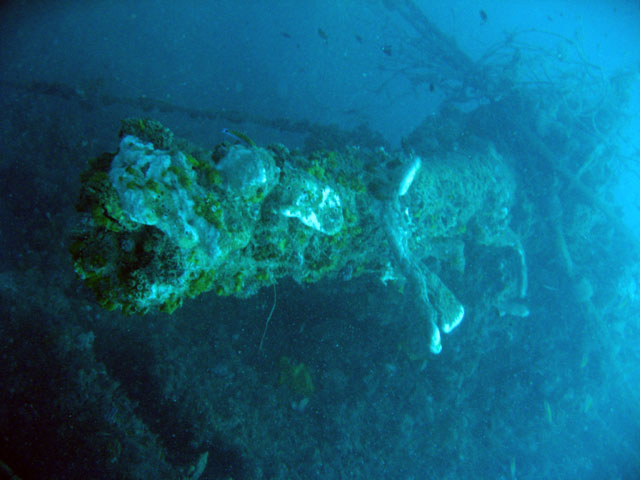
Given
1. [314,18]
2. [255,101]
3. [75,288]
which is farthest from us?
[314,18]

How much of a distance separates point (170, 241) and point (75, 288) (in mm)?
4978

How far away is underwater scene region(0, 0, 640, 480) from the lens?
8.29 ft

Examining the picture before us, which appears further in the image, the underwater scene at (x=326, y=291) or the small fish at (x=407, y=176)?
the small fish at (x=407, y=176)

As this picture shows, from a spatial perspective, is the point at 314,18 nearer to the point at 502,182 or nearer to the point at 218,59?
the point at 218,59

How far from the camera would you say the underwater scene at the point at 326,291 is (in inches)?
99.5

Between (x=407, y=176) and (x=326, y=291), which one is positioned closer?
(x=407, y=176)

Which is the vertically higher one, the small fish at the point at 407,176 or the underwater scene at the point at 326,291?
Answer: the small fish at the point at 407,176

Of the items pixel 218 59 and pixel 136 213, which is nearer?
pixel 136 213

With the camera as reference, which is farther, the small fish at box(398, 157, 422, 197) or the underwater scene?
the small fish at box(398, 157, 422, 197)

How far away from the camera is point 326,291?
6516 mm

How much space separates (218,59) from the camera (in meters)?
26.7

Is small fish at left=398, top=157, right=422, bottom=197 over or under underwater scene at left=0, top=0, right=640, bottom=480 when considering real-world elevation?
over

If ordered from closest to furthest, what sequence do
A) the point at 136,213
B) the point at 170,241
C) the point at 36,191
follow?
the point at 136,213 < the point at 170,241 < the point at 36,191

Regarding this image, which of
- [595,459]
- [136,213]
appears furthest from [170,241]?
[595,459]
